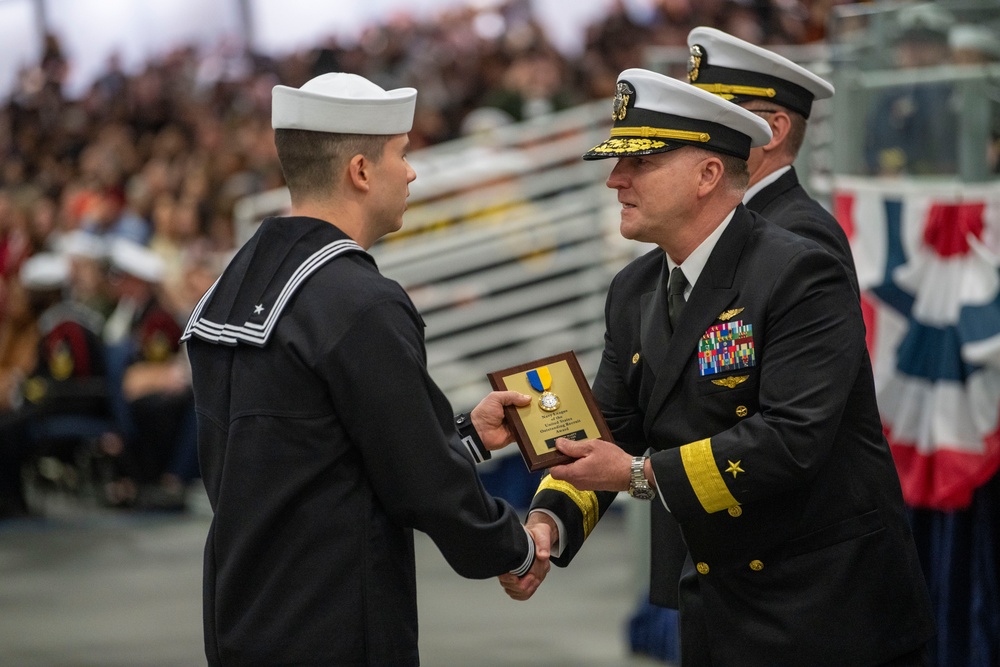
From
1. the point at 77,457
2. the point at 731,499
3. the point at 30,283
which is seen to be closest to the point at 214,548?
the point at 731,499

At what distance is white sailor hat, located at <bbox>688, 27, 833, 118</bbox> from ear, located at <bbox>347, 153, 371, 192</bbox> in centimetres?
110

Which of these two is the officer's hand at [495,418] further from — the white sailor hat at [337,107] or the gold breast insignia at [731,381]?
the white sailor hat at [337,107]

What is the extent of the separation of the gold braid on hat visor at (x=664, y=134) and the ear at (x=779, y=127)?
650mm

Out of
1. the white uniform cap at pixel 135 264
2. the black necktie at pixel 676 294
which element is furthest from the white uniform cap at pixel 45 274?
the black necktie at pixel 676 294

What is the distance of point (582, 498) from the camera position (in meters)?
2.86

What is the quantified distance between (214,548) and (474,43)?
11555mm

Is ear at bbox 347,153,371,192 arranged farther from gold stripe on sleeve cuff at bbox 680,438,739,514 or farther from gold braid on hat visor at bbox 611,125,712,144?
gold stripe on sleeve cuff at bbox 680,438,739,514

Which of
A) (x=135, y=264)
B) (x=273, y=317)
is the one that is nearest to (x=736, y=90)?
(x=273, y=317)

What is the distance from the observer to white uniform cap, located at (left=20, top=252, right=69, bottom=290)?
9.27m

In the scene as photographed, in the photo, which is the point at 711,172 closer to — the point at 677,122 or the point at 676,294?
the point at 677,122

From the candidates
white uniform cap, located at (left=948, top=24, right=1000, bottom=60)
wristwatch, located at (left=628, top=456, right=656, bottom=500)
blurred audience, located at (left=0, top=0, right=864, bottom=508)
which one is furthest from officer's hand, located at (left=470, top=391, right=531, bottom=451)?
blurred audience, located at (left=0, top=0, right=864, bottom=508)

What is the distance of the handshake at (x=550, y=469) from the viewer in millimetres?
2549

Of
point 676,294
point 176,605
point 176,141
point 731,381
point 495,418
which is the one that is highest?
point 676,294

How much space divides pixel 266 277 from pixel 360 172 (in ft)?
0.83
